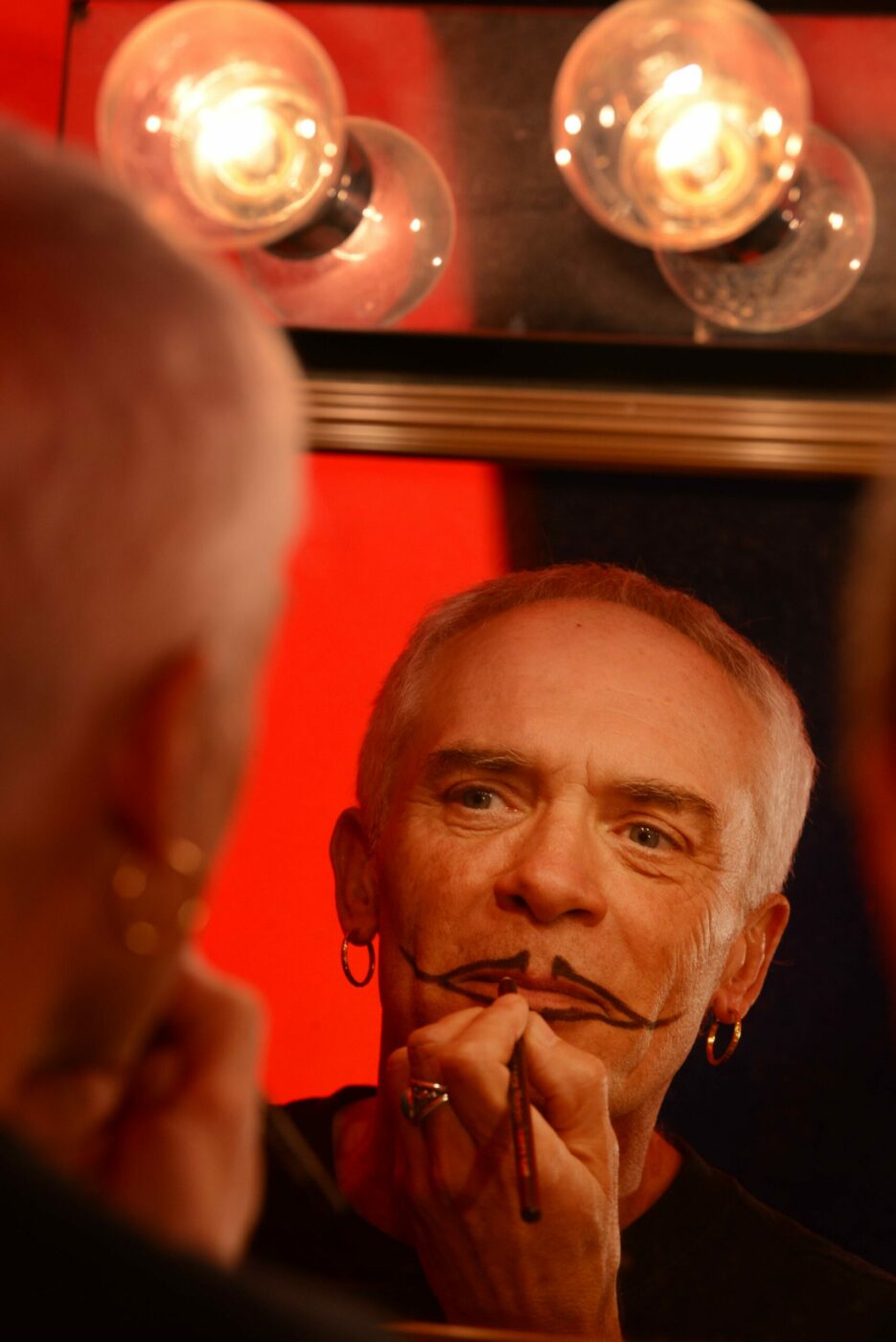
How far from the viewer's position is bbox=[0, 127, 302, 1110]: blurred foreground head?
51 centimetres

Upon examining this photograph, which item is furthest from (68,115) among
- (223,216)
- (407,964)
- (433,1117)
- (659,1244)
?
(659,1244)

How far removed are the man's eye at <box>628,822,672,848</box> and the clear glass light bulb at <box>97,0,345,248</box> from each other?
0.55 m

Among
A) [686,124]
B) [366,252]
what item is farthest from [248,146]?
[686,124]

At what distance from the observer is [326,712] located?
1.21m

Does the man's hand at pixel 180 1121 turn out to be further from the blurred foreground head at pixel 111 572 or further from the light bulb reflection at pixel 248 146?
the light bulb reflection at pixel 248 146

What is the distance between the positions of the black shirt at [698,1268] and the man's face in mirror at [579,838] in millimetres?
90

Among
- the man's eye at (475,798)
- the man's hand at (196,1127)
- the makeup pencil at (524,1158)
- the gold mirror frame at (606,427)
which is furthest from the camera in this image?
the gold mirror frame at (606,427)

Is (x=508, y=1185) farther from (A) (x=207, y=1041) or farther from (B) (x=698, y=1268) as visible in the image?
(A) (x=207, y=1041)

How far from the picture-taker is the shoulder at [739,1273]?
1.05 m

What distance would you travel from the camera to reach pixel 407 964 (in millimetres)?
1125

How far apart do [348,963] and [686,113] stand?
2.30 ft

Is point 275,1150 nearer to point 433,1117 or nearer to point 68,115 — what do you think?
point 433,1117

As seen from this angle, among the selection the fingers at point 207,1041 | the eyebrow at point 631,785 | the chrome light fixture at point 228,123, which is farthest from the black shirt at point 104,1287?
the chrome light fixture at point 228,123

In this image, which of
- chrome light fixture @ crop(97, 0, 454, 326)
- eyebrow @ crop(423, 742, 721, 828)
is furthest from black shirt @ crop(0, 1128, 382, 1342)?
chrome light fixture @ crop(97, 0, 454, 326)
